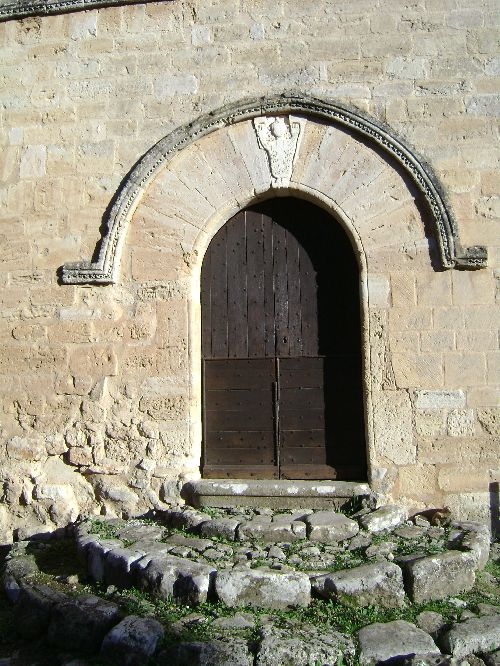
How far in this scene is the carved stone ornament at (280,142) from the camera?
5.21m

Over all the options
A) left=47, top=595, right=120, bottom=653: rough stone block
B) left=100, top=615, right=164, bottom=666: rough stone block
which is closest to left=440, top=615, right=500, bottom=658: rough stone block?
left=100, top=615, right=164, bottom=666: rough stone block

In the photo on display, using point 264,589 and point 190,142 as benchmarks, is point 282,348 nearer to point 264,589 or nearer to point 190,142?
point 190,142

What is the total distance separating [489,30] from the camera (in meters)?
5.15

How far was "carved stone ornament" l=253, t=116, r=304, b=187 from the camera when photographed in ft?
17.1

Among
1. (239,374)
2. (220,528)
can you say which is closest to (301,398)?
(239,374)

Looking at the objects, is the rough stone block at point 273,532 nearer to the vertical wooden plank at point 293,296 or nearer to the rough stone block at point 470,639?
the rough stone block at point 470,639

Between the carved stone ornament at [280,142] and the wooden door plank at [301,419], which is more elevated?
the carved stone ornament at [280,142]

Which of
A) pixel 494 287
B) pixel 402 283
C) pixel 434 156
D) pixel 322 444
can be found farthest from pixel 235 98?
pixel 322 444

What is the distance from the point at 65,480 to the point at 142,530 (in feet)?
3.24

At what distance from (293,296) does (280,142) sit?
1265 mm

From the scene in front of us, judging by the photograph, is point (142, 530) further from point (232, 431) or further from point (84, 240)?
point (84, 240)

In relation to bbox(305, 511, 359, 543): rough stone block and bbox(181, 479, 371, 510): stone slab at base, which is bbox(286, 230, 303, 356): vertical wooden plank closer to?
bbox(181, 479, 371, 510): stone slab at base

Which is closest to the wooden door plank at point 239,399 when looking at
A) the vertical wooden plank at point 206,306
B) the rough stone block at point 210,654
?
the vertical wooden plank at point 206,306

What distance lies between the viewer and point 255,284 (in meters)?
5.43
